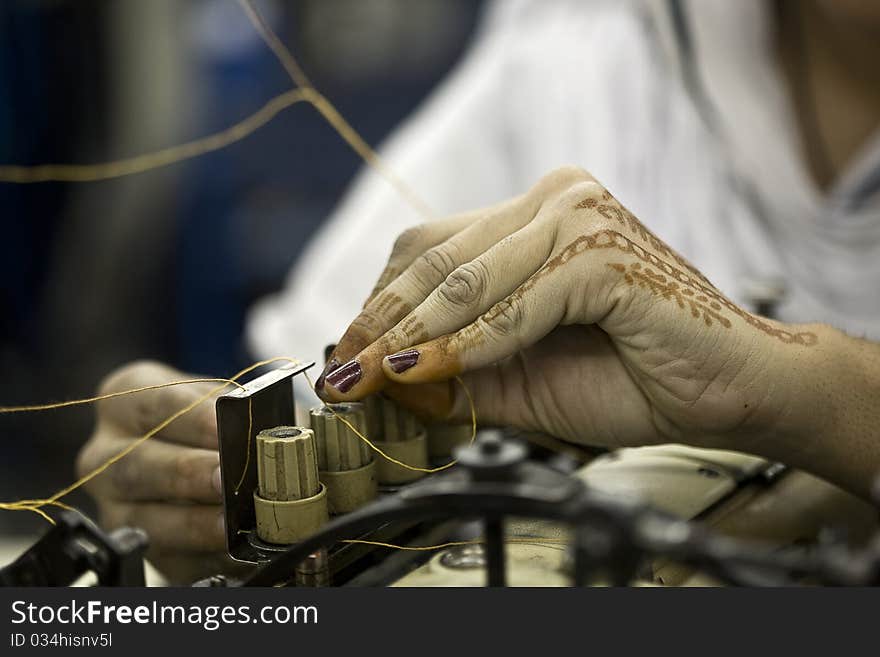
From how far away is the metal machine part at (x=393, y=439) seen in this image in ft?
2.38

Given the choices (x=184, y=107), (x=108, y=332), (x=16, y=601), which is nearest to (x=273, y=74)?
(x=184, y=107)

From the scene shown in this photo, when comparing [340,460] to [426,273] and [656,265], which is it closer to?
[426,273]

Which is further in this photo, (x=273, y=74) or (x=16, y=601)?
(x=273, y=74)

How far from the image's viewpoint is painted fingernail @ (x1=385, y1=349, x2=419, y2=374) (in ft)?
2.17

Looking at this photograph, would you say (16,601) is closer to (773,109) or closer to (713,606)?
(713,606)

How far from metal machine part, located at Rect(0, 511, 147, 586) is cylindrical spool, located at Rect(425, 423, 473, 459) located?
276 millimetres

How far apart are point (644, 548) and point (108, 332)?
228 centimetres

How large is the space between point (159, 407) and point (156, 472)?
62 mm

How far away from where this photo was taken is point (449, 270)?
721 millimetres

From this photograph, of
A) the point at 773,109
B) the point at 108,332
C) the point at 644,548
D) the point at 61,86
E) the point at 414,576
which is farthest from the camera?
the point at 108,332

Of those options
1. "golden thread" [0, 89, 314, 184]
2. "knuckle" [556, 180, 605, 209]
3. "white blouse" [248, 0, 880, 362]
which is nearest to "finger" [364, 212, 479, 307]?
"knuckle" [556, 180, 605, 209]

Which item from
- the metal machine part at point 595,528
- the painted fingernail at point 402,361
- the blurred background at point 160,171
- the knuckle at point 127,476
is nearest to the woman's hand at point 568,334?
the painted fingernail at point 402,361

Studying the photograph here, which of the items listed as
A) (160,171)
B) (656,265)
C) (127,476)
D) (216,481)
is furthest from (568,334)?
(160,171)

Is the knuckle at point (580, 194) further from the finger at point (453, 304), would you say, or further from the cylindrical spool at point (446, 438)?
the cylindrical spool at point (446, 438)
